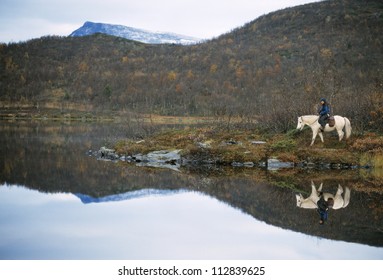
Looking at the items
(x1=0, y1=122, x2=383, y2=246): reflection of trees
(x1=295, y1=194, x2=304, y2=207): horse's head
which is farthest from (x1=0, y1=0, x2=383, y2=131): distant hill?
(x1=295, y1=194, x2=304, y2=207): horse's head

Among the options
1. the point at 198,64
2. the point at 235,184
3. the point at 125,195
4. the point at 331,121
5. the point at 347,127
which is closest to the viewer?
the point at 125,195

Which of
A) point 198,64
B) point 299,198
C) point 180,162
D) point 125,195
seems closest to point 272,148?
point 180,162

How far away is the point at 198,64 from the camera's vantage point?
137m

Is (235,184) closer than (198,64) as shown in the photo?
Yes

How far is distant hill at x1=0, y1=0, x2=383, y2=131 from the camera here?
104m

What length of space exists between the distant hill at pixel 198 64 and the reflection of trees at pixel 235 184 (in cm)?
5959

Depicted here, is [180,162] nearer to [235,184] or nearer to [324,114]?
[235,184]

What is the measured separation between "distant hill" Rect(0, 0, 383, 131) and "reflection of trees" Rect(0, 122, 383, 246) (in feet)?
195

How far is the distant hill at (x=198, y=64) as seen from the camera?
340ft

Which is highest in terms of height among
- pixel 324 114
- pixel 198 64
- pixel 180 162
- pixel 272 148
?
pixel 198 64

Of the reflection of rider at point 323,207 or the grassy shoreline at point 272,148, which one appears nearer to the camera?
the reflection of rider at point 323,207

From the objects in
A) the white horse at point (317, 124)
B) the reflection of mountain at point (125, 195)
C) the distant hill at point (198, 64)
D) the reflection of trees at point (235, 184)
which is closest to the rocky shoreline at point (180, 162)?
the reflection of trees at point (235, 184)

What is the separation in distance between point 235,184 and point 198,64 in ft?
394

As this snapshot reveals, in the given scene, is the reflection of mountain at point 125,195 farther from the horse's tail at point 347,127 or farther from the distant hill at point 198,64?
the distant hill at point 198,64
